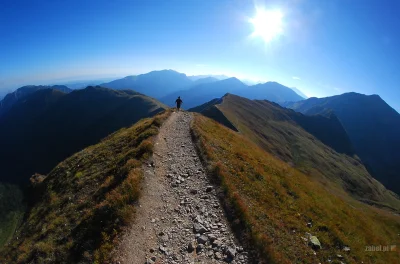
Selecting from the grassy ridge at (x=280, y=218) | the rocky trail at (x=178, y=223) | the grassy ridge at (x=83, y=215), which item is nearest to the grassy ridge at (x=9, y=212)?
the grassy ridge at (x=83, y=215)

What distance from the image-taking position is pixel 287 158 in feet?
462

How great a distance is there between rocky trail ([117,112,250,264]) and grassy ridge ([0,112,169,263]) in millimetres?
906

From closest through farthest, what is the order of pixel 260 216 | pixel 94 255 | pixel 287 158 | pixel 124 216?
pixel 94 255
pixel 124 216
pixel 260 216
pixel 287 158

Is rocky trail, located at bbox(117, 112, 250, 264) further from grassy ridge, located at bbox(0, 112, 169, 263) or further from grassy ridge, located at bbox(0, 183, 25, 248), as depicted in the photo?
grassy ridge, located at bbox(0, 183, 25, 248)

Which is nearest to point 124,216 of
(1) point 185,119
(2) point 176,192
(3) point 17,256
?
(2) point 176,192

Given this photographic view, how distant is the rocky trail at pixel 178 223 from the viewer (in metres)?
9.91

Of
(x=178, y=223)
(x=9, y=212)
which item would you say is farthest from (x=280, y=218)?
(x=9, y=212)

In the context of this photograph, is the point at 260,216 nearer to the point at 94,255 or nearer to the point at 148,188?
the point at 148,188

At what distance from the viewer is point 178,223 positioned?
12.0m

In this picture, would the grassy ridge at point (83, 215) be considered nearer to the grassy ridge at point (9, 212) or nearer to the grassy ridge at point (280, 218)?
the grassy ridge at point (280, 218)

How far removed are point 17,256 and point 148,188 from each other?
8941mm

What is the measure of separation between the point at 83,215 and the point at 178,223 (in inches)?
245

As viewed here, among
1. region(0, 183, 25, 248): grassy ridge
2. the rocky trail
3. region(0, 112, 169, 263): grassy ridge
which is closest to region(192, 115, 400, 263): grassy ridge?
the rocky trail

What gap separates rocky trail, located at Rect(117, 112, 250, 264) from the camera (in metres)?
9.91
